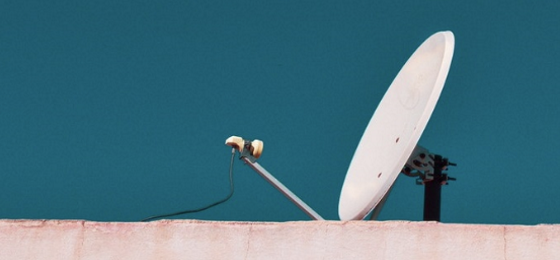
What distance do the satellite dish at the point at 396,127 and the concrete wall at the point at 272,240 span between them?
83cm

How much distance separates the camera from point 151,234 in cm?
685

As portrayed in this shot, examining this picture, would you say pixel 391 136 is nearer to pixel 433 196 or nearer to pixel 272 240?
pixel 433 196

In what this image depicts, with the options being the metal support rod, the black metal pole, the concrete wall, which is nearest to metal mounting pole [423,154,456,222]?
the black metal pole

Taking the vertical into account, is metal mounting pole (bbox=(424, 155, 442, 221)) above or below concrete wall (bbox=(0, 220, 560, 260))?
above

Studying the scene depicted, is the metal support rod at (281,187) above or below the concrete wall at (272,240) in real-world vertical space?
above

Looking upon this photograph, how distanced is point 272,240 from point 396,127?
2615 mm

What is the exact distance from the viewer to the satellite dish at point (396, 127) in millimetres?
Result: 7500

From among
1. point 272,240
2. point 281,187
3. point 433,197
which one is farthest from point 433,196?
point 272,240

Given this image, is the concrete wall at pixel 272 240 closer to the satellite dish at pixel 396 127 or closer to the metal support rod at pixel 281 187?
the satellite dish at pixel 396 127

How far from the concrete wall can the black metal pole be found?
2.40 metres

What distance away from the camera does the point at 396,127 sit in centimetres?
908

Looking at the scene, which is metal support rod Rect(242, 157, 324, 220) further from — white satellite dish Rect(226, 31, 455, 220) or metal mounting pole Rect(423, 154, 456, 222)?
metal mounting pole Rect(423, 154, 456, 222)

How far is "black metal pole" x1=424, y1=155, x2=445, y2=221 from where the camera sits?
902 cm

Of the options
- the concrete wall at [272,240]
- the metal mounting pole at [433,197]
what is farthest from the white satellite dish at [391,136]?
the concrete wall at [272,240]
